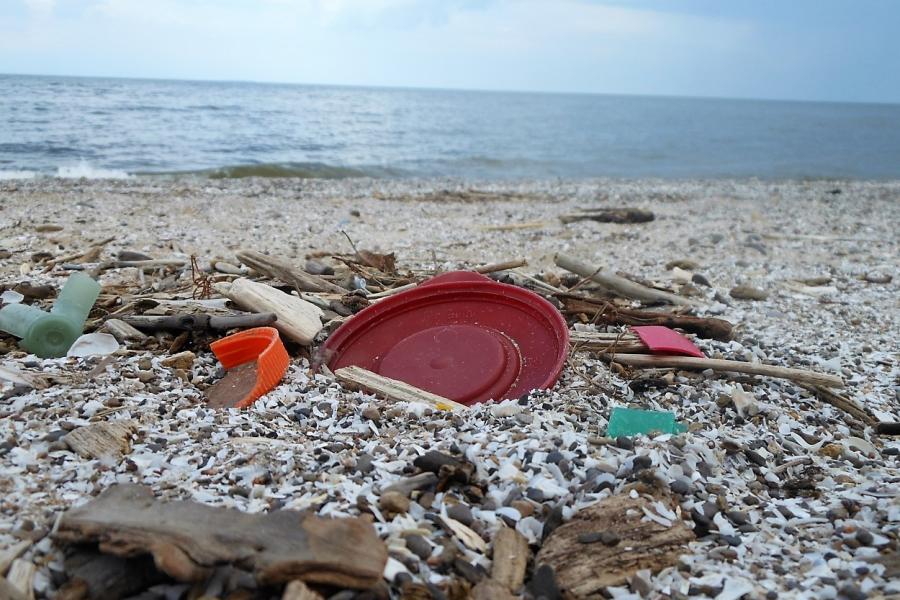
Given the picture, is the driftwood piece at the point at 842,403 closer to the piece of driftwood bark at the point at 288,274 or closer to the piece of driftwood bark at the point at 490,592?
the piece of driftwood bark at the point at 490,592

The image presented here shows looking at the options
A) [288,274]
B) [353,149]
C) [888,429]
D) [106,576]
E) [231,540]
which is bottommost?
[888,429]

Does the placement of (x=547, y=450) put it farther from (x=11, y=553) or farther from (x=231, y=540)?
(x=11, y=553)

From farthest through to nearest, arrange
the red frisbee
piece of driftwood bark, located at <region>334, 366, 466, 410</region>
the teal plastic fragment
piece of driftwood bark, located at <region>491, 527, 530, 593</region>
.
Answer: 1. the red frisbee
2. piece of driftwood bark, located at <region>334, 366, 466, 410</region>
3. the teal plastic fragment
4. piece of driftwood bark, located at <region>491, 527, 530, 593</region>

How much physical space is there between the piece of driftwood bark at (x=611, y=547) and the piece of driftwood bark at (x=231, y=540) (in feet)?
1.96

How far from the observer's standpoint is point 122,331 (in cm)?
404

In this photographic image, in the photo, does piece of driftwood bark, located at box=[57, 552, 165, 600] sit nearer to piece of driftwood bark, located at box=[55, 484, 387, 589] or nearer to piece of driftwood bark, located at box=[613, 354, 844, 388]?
piece of driftwood bark, located at box=[55, 484, 387, 589]

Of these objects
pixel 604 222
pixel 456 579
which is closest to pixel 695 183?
pixel 604 222

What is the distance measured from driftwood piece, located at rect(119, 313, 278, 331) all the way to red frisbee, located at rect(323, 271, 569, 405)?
49cm

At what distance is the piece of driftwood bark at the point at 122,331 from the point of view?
13.2 ft

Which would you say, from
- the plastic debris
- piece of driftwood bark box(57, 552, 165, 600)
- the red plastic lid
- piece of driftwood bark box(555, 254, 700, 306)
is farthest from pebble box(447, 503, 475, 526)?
piece of driftwood bark box(555, 254, 700, 306)

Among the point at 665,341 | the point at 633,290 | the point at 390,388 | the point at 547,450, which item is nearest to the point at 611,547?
the point at 547,450

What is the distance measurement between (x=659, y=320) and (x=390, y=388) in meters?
2.42

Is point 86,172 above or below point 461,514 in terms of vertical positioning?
above

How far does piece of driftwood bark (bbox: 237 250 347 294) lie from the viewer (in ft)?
17.0
